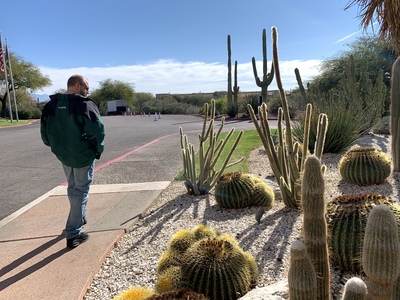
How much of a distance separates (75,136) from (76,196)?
2.34 feet

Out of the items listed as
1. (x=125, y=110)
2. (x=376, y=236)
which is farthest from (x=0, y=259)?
(x=125, y=110)

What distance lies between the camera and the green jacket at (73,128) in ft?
13.0

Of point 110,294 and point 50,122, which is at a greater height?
point 50,122

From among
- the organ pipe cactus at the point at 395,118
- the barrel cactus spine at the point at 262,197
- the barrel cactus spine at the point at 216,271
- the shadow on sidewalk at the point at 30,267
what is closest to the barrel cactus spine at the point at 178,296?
the barrel cactus spine at the point at 216,271

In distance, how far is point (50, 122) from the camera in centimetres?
404

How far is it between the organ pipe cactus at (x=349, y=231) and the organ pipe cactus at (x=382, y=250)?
1.49 meters

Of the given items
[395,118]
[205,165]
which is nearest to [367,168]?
[395,118]

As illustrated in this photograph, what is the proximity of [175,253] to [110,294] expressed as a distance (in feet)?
2.24

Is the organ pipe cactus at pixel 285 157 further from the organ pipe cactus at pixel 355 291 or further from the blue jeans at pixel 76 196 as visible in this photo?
the organ pipe cactus at pixel 355 291

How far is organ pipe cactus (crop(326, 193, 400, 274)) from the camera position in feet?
10.2

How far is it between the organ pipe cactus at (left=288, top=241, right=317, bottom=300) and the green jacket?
9.67 feet

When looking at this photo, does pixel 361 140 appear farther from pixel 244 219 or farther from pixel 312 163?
pixel 312 163

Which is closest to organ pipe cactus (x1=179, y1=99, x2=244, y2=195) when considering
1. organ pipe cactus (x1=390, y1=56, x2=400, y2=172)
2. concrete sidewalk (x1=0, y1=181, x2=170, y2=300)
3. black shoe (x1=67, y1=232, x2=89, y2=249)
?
concrete sidewalk (x1=0, y1=181, x2=170, y2=300)

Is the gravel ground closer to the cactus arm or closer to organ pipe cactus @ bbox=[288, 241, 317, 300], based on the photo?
organ pipe cactus @ bbox=[288, 241, 317, 300]
